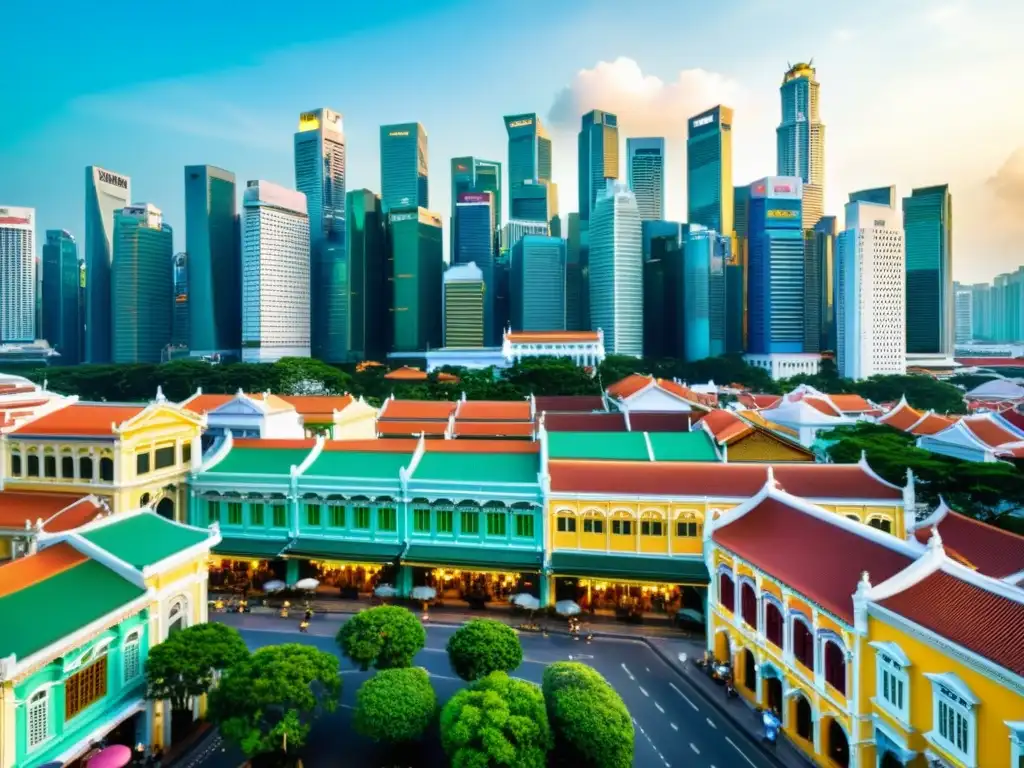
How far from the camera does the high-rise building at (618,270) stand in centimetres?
17812

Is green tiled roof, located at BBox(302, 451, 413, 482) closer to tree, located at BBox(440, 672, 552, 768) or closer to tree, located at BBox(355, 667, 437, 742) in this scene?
tree, located at BBox(355, 667, 437, 742)

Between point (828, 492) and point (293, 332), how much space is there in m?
179

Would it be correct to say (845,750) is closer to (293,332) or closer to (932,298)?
(293,332)

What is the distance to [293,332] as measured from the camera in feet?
627

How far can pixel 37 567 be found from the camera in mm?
21969

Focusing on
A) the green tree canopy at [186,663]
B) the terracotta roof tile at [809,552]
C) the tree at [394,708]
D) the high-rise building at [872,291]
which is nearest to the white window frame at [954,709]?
the terracotta roof tile at [809,552]

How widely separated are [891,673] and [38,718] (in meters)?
25.2

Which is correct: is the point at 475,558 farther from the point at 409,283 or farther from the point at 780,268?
the point at 409,283

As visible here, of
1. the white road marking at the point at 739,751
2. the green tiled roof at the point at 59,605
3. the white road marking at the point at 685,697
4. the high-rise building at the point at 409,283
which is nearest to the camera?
the green tiled roof at the point at 59,605

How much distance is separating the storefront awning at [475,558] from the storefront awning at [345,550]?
119cm

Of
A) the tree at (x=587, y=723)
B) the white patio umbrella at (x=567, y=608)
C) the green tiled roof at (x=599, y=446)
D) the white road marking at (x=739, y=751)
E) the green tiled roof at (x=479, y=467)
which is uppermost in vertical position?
the green tiled roof at (x=599, y=446)

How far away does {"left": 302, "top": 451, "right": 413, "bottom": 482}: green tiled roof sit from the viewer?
3803 cm

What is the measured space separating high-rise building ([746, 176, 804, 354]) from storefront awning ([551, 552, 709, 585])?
522ft

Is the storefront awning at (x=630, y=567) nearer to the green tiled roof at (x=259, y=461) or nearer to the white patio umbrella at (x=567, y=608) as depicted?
the white patio umbrella at (x=567, y=608)
